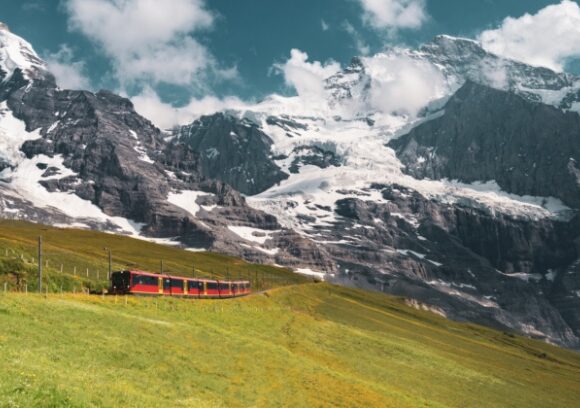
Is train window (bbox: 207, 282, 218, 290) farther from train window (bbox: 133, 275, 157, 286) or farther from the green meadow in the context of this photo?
train window (bbox: 133, 275, 157, 286)

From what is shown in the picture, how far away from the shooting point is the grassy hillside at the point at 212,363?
1193 inches

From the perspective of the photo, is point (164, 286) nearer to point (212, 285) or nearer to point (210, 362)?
point (212, 285)

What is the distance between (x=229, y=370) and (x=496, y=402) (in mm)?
39661

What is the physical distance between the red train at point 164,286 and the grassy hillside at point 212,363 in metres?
6.05

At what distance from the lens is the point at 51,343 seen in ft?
126

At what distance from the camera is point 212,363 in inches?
1832

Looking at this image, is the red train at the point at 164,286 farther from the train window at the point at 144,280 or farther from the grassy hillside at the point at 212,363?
the grassy hillside at the point at 212,363

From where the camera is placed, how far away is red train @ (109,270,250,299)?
254 feet

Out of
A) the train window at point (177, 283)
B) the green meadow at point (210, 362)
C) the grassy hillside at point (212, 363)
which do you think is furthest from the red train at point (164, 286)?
the grassy hillside at point (212, 363)

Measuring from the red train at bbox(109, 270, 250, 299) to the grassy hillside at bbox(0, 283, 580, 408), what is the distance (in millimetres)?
6054

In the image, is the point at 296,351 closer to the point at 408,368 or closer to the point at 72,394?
the point at 408,368

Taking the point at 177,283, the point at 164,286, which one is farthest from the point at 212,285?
the point at 164,286

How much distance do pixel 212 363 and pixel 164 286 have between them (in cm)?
4066

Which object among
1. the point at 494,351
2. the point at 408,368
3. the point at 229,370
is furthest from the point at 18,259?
the point at 494,351
